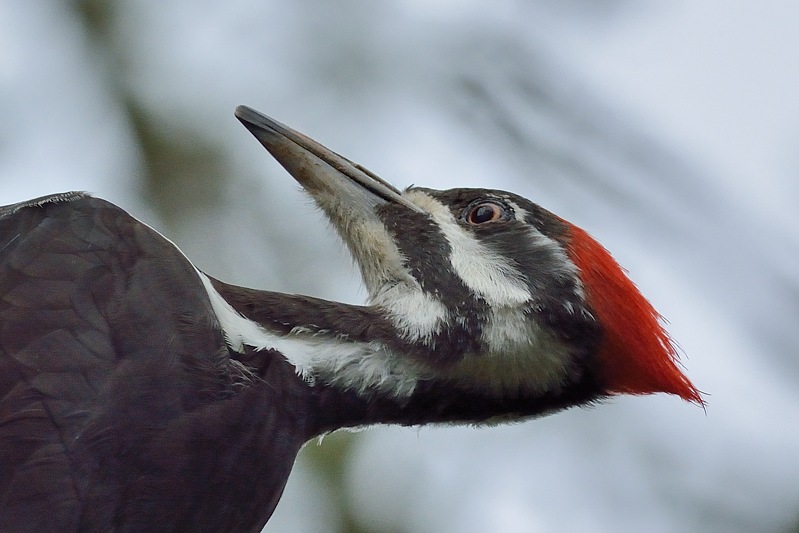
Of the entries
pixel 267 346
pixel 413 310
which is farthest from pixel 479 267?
pixel 267 346

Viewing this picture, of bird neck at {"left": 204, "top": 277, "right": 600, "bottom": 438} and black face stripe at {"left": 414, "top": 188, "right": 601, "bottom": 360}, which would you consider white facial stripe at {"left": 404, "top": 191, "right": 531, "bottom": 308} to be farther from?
bird neck at {"left": 204, "top": 277, "right": 600, "bottom": 438}

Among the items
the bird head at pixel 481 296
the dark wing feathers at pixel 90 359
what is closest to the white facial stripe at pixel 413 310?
the bird head at pixel 481 296

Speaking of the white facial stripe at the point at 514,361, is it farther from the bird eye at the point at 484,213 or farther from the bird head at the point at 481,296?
the bird eye at the point at 484,213

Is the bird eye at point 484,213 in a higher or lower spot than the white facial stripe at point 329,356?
higher

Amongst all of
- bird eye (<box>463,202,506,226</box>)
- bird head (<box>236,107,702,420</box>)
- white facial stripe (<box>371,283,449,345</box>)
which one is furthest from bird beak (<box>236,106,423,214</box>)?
white facial stripe (<box>371,283,449,345</box>)

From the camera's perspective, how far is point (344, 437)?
199 inches

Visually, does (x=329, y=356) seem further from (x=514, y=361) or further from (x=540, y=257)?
(x=540, y=257)

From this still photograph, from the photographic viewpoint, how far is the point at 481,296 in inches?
128

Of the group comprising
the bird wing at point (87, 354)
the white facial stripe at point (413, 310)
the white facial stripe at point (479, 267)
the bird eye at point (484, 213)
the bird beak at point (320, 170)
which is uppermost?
the bird beak at point (320, 170)

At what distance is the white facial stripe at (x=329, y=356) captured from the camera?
9.62 feet

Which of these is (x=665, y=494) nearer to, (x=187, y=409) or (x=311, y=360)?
(x=311, y=360)

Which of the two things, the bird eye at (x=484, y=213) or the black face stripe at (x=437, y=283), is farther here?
the bird eye at (x=484, y=213)

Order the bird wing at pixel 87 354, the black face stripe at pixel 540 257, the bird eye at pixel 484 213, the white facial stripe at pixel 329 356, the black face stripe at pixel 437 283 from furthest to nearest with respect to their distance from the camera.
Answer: the bird eye at pixel 484 213, the black face stripe at pixel 540 257, the black face stripe at pixel 437 283, the white facial stripe at pixel 329 356, the bird wing at pixel 87 354

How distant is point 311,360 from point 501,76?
83.6 inches
